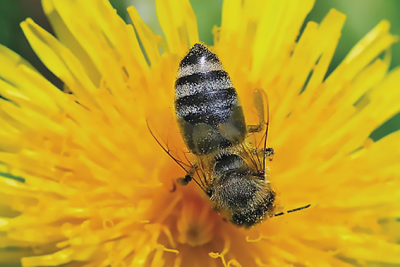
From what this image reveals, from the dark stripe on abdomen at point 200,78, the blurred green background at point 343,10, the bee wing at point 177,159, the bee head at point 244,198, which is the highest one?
the blurred green background at point 343,10

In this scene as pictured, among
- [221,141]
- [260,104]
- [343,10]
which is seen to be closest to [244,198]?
[221,141]

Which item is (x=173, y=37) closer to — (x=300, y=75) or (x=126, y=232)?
(x=300, y=75)

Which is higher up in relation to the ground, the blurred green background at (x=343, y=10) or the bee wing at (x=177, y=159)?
the blurred green background at (x=343, y=10)

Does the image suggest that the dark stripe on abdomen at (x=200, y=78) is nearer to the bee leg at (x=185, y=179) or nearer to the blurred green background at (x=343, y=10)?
the bee leg at (x=185, y=179)

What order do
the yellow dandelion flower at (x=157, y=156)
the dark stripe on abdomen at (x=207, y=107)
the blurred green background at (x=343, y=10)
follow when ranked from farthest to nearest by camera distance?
the blurred green background at (x=343, y=10)
the yellow dandelion flower at (x=157, y=156)
the dark stripe on abdomen at (x=207, y=107)

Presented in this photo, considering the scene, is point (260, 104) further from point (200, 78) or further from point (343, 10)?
point (343, 10)

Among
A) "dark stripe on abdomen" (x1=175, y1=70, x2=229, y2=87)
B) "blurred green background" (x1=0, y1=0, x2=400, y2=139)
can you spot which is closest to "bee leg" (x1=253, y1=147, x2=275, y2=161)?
"dark stripe on abdomen" (x1=175, y1=70, x2=229, y2=87)

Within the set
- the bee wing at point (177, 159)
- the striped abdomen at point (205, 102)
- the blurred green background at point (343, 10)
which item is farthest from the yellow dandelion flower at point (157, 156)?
the blurred green background at point (343, 10)
